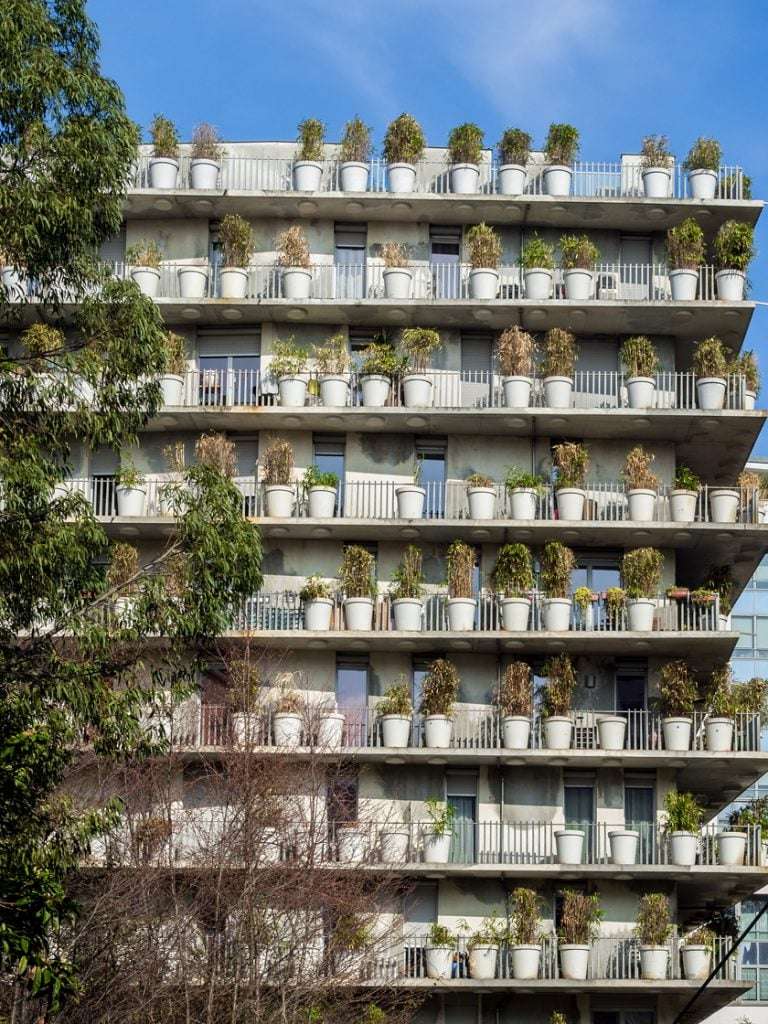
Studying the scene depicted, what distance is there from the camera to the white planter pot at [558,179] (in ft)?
161

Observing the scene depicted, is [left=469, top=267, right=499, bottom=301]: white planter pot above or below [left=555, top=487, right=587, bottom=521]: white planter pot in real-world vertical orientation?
above

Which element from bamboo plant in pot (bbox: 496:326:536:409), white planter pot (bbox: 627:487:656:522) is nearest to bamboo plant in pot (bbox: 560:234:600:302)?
bamboo plant in pot (bbox: 496:326:536:409)

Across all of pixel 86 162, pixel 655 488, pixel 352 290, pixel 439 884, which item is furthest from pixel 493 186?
pixel 86 162

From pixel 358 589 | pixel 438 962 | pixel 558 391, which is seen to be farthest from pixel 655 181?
pixel 438 962

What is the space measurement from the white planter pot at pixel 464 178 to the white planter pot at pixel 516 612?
832cm

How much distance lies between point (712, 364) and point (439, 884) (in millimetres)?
11412

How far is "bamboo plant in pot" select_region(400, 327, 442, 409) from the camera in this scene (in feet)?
157

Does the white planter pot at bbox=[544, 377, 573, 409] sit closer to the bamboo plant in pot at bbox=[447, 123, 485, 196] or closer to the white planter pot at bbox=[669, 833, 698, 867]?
the bamboo plant in pot at bbox=[447, 123, 485, 196]

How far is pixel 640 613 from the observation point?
47.1 metres

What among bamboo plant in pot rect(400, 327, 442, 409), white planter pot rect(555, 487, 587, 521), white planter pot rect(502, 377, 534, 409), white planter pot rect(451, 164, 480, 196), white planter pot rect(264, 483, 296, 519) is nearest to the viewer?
white planter pot rect(264, 483, 296, 519)

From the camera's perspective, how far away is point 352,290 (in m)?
49.4

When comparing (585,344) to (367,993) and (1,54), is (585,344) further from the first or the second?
(1,54)

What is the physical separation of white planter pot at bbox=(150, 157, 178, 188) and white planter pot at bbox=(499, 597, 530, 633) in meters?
10.7

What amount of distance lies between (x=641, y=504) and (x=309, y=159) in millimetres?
9593
